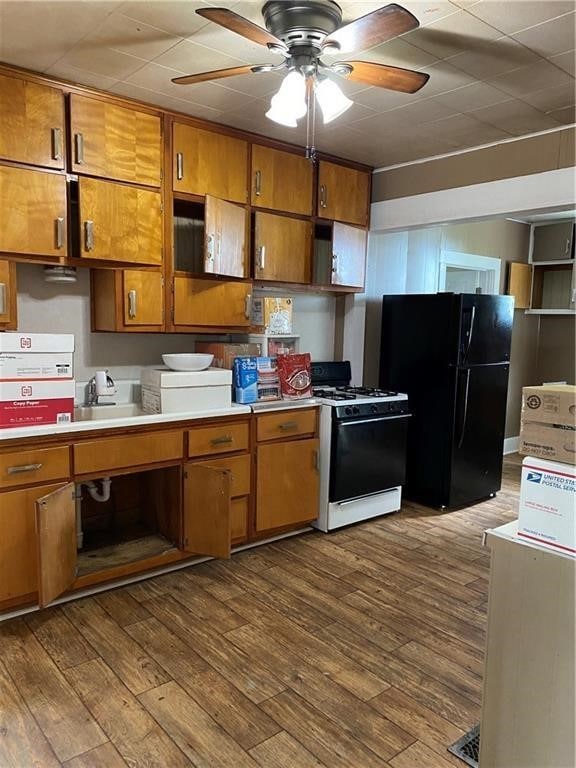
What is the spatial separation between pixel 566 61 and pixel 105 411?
280 centimetres

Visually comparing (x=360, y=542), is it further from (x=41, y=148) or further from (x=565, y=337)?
(x=565, y=337)

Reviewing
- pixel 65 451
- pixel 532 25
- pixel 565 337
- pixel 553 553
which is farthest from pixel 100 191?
pixel 565 337

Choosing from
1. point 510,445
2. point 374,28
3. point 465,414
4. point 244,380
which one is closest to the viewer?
point 374,28

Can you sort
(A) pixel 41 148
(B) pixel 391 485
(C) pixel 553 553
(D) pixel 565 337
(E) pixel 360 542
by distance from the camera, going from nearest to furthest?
(C) pixel 553 553 → (A) pixel 41 148 → (E) pixel 360 542 → (B) pixel 391 485 → (D) pixel 565 337

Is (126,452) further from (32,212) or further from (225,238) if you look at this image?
(225,238)

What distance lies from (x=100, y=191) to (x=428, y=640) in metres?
2.65

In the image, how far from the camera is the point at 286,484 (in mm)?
3404

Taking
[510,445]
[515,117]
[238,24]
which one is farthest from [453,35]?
[510,445]

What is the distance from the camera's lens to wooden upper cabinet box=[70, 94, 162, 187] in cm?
274

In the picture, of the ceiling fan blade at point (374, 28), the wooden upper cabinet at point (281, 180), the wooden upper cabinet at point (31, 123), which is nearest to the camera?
the ceiling fan blade at point (374, 28)

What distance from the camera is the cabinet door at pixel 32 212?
8.39 ft

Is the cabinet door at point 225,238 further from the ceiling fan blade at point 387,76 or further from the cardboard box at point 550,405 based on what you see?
the cardboard box at point 550,405

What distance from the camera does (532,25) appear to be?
206cm

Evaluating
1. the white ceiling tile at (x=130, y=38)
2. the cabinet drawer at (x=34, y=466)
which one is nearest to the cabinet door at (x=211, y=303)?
the cabinet drawer at (x=34, y=466)
